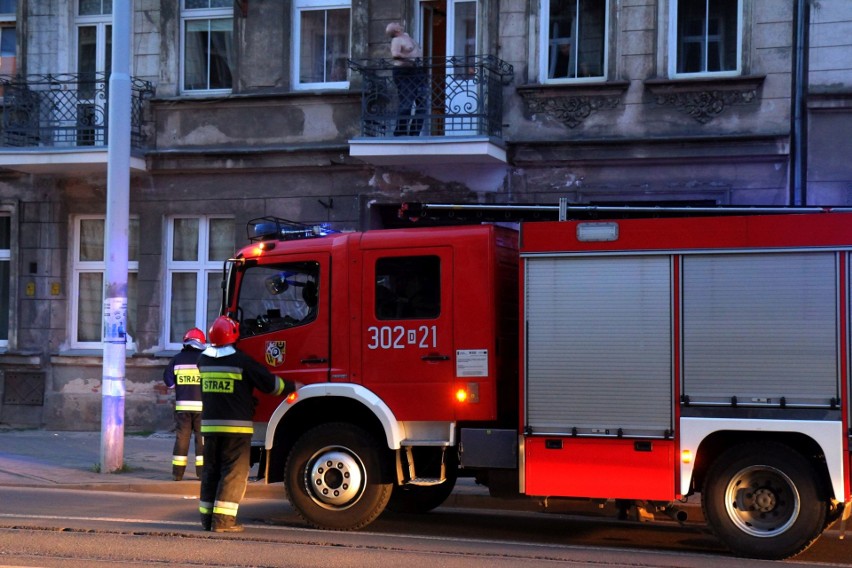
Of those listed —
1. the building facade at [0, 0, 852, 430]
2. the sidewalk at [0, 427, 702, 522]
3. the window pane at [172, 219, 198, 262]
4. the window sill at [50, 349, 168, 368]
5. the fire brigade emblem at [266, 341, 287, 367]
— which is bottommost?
the sidewalk at [0, 427, 702, 522]

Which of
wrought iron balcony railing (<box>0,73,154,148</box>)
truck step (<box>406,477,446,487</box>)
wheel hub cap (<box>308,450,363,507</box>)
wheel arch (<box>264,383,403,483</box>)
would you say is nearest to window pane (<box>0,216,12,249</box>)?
wrought iron balcony railing (<box>0,73,154,148</box>)

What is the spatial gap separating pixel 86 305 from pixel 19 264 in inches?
48.3

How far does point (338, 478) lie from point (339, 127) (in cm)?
814

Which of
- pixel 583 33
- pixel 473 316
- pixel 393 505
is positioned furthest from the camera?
pixel 583 33

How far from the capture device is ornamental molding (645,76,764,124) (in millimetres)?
15305

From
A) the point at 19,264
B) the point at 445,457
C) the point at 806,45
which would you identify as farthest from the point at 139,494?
the point at 806,45

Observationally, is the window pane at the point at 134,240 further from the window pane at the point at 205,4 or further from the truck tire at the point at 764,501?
the truck tire at the point at 764,501

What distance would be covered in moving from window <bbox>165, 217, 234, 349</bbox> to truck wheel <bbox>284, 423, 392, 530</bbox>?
8.17 metres

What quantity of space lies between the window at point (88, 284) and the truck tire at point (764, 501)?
11.9 m

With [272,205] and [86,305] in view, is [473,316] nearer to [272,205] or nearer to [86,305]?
[272,205]

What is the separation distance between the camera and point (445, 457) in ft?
32.5

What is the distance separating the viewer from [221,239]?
59.1 feet

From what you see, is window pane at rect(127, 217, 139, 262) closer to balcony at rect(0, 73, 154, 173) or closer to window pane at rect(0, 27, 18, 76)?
balcony at rect(0, 73, 154, 173)

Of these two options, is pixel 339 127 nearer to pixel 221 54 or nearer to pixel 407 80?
pixel 407 80
